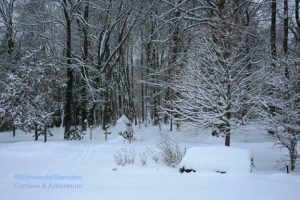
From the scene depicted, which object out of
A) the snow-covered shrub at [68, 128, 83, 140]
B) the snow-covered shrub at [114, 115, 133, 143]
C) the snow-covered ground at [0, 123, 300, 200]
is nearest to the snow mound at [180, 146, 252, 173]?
the snow-covered ground at [0, 123, 300, 200]

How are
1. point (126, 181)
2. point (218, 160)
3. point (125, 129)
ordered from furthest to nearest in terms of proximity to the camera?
point (125, 129)
point (218, 160)
point (126, 181)

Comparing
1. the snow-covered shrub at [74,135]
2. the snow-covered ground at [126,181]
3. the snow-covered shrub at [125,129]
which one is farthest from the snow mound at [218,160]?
the snow-covered shrub at [74,135]

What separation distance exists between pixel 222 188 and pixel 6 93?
13.9 metres

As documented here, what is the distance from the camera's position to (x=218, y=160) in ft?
30.1

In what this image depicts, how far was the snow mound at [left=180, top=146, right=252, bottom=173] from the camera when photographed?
9016 mm

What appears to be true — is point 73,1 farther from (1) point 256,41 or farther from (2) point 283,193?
(2) point 283,193

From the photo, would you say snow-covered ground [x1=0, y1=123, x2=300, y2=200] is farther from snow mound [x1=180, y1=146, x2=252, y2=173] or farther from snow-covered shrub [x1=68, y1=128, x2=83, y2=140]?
snow-covered shrub [x1=68, y1=128, x2=83, y2=140]

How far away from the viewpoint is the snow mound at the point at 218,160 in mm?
9016

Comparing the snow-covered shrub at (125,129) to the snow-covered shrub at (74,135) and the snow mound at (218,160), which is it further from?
the snow mound at (218,160)

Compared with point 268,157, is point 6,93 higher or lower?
higher

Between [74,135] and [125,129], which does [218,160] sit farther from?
[74,135]

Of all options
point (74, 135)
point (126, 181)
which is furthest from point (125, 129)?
point (126, 181)

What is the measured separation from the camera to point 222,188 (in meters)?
7.42

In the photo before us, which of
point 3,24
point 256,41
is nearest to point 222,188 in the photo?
point 256,41
